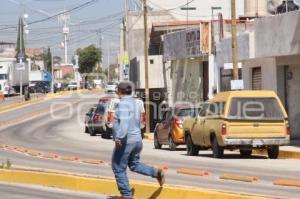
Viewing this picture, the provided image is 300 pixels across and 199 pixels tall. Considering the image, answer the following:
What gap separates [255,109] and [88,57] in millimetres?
139920

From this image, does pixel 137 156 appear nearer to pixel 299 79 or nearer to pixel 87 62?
pixel 299 79

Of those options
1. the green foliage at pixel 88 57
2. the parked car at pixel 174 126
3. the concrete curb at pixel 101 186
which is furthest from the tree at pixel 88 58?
the concrete curb at pixel 101 186

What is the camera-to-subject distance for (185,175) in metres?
18.0

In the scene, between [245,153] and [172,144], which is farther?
[172,144]

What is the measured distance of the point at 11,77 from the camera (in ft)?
308

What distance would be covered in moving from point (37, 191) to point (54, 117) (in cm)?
4969

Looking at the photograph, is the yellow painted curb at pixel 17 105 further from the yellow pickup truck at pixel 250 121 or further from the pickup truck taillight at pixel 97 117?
the yellow pickup truck at pixel 250 121

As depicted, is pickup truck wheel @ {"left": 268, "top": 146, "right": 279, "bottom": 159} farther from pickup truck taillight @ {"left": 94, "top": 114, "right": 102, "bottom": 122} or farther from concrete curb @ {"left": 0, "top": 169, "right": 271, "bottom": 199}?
pickup truck taillight @ {"left": 94, "top": 114, "right": 102, "bottom": 122}

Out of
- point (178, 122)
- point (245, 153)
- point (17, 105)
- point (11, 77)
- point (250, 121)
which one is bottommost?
point (245, 153)

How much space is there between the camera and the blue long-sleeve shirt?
1134cm

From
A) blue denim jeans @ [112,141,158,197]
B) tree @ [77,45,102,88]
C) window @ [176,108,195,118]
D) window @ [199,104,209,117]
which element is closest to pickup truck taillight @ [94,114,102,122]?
window @ [176,108,195,118]

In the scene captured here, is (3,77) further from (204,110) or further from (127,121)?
(127,121)

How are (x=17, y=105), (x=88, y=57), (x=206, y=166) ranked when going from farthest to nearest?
(x=88, y=57) → (x=17, y=105) → (x=206, y=166)

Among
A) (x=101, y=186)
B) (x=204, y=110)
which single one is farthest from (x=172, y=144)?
(x=101, y=186)
